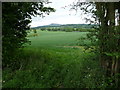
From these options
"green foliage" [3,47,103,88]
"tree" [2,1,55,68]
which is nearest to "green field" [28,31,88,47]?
"green foliage" [3,47,103,88]

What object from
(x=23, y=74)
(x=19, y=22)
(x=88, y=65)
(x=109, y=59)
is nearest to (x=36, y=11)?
(x=19, y=22)

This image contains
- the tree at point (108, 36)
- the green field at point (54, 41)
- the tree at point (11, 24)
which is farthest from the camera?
the green field at point (54, 41)

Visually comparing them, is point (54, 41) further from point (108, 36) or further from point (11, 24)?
point (108, 36)

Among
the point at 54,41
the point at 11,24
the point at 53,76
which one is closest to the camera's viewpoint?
the point at 53,76

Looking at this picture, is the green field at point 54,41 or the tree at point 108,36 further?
the green field at point 54,41

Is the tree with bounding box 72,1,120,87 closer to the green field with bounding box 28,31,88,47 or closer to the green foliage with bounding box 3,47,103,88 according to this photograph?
the green foliage with bounding box 3,47,103,88

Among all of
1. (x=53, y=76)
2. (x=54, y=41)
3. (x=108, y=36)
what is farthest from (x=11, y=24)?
(x=54, y=41)

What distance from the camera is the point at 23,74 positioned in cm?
468

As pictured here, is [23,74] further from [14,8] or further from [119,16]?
[119,16]

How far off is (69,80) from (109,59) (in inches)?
58.1

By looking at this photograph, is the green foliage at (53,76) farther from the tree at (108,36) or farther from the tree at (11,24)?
the tree at (11,24)

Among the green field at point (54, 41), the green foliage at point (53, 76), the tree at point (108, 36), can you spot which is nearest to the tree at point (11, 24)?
the green foliage at point (53, 76)

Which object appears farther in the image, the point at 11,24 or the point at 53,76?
the point at 11,24

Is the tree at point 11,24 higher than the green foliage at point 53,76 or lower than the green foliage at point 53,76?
higher
